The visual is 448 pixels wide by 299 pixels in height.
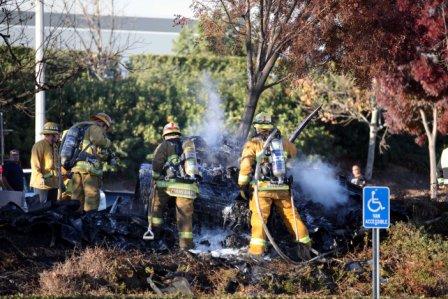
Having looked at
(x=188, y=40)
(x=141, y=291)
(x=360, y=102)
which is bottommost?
(x=141, y=291)

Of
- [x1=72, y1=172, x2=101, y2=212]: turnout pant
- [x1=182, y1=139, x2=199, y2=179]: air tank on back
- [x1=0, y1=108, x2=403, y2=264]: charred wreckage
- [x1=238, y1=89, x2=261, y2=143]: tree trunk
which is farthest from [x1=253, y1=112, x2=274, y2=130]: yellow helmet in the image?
[x1=72, y1=172, x2=101, y2=212]: turnout pant

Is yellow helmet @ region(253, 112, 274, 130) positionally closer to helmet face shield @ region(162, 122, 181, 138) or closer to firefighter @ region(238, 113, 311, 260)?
firefighter @ region(238, 113, 311, 260)

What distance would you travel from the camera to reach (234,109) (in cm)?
2478

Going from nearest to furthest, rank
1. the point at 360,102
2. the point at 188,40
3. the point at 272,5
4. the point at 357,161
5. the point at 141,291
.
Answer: the point at 141,291 → the point at 272,5 → the point at 360,102 → the point at 357,161 → the point at 188,40

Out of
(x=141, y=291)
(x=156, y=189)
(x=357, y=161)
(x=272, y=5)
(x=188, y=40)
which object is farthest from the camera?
(x=188, y=40)

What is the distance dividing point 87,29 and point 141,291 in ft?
59.7

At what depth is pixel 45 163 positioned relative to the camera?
14.8 m

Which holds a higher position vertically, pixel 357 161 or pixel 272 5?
pixel 272 5

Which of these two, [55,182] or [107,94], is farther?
[107,94]

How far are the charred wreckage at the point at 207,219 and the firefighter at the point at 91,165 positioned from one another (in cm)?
41

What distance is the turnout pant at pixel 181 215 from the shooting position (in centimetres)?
1305

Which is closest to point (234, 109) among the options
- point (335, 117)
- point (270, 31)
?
point (335, 117)

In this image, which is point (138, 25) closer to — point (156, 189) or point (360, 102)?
point (360, 102)

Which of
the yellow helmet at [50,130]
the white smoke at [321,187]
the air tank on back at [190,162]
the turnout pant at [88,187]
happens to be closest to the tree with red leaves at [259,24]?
the white smoke at [321,187]
